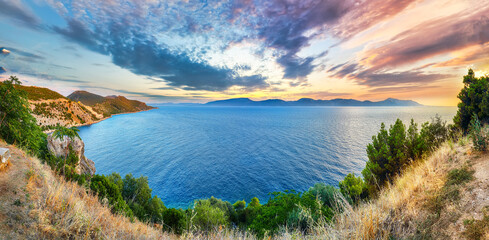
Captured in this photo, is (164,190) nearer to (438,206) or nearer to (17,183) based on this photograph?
(17,183)

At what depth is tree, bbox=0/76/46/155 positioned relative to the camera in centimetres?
Result: 1138

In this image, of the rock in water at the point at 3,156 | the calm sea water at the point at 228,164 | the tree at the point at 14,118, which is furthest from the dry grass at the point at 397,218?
the calm sea water at the point at 228,164

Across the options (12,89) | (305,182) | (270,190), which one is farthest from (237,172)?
(12,89)

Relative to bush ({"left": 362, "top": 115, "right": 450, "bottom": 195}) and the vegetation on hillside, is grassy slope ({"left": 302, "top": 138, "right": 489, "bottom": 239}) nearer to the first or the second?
the vegetation on hillside

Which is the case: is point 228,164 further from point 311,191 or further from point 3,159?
point 3,159

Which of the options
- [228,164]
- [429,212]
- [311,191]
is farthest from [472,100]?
[228,164]

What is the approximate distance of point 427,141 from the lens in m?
15.3

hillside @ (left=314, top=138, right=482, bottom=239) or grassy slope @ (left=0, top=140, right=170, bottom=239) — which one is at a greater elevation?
hillside @ (left=314, top=138, right=482, bottom=239)

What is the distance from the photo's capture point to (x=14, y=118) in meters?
A: 12.0

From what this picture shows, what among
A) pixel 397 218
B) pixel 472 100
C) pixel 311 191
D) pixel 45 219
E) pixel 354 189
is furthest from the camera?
pixel 311 191

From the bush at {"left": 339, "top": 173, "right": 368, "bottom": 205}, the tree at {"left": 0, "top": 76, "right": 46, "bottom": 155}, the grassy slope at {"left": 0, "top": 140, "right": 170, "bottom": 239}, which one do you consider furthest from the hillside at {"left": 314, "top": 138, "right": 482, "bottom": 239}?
the tree at {"left": 0, "top": 76, "right": 46, "bottom": 155}

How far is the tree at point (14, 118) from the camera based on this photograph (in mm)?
11383

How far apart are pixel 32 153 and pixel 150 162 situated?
32.3 metres

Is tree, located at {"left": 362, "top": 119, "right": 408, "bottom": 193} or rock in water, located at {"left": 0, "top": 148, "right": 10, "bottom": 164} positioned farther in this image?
Answer: tree, located at {"left": 362, "top": 119, "right": 408, "bottom": 193}
